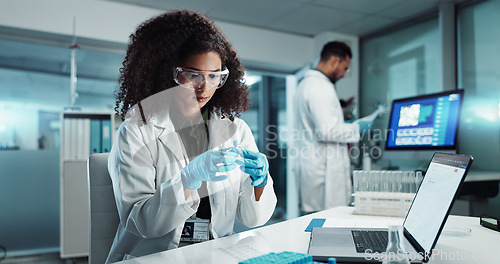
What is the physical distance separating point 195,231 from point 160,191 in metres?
0.24

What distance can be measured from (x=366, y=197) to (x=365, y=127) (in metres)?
1.39

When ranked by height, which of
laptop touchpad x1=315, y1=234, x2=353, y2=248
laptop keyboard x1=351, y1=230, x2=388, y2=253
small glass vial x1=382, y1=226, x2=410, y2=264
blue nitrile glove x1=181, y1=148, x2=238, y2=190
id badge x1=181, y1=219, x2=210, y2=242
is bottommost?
id badge x1=181, y1=219, x2=210, y2=242

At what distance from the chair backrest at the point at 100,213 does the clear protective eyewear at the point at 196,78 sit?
40 centimetres

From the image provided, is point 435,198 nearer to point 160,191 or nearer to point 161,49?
point 160,191

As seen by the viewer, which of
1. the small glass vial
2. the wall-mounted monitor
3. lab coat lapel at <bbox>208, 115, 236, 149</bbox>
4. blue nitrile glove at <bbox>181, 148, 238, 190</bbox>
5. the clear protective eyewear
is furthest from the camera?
the wall-mounted monitor

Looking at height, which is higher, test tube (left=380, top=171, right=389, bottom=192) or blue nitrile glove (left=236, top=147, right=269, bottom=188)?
blue nitrile glove (left=236, top=147, right=269, bottom=188)

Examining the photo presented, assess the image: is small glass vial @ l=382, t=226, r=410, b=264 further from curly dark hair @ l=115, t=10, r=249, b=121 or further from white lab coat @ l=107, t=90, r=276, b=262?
curly dark hair @ l=115, t=10, r=249, b=121

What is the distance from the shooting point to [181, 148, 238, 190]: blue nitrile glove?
1000 millimetres

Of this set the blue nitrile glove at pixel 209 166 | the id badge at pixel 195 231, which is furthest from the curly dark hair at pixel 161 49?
the id badge at pixel 195 231

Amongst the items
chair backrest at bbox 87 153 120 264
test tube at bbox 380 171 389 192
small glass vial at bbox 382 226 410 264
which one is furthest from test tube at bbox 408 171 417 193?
chair backrest at bbox 87 153 120 264

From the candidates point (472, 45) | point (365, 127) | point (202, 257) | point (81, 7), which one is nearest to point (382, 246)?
point (202, 257)

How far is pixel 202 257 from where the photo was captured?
892mm

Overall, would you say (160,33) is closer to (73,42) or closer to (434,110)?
(434,110)

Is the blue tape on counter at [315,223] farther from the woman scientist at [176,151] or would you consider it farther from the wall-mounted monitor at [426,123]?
the wall-mounted monitor at [426,123]
